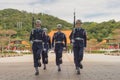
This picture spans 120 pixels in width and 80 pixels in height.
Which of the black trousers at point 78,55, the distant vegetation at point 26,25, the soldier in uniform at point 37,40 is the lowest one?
the black trousers at point 78,55

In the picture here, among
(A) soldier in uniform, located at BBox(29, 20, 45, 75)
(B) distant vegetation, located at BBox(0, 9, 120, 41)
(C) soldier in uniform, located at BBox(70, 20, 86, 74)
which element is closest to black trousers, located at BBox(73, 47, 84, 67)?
(C) soldier in uniform, located at BBox(70, 20, 86, 74)

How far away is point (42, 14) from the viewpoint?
14562 cm

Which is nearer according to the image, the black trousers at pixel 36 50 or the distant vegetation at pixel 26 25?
the black trousers at pixel 36 50

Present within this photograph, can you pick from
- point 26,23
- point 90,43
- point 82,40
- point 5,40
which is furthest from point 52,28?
point 82,40

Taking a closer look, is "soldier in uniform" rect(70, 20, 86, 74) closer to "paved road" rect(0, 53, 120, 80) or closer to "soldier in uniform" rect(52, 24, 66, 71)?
"paved road" rect(0, 53, 120, 80)

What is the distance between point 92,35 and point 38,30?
112246mm

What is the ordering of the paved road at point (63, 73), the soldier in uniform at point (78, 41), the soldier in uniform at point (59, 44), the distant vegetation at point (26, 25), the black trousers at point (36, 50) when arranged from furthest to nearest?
1. the distant vegetation at point (26, 25)
2. the soldier in uniform at point (59, 44)
3. the soldier in uniform at point (78, 41)
4. the black trousers at point (36, 50)
5. the paved road at point (63, 73)

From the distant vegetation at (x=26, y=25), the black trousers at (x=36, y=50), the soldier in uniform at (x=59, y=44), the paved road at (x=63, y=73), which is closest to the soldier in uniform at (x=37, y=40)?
the black trousers at (x=36, y=50)

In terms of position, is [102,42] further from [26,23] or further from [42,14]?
[42,14]

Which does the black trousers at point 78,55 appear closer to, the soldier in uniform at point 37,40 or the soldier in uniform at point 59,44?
the soldier in uniform at point 37,40

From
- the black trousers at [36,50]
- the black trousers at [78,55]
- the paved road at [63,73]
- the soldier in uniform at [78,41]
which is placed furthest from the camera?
the soldier in uniform at [78,41]

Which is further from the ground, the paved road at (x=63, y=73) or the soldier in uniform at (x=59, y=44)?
the soldier in uniform at (x=59, y=44)

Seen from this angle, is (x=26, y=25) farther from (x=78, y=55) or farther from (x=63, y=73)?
(x=63, y=73)

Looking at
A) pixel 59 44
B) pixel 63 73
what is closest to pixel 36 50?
pixel 63 73
